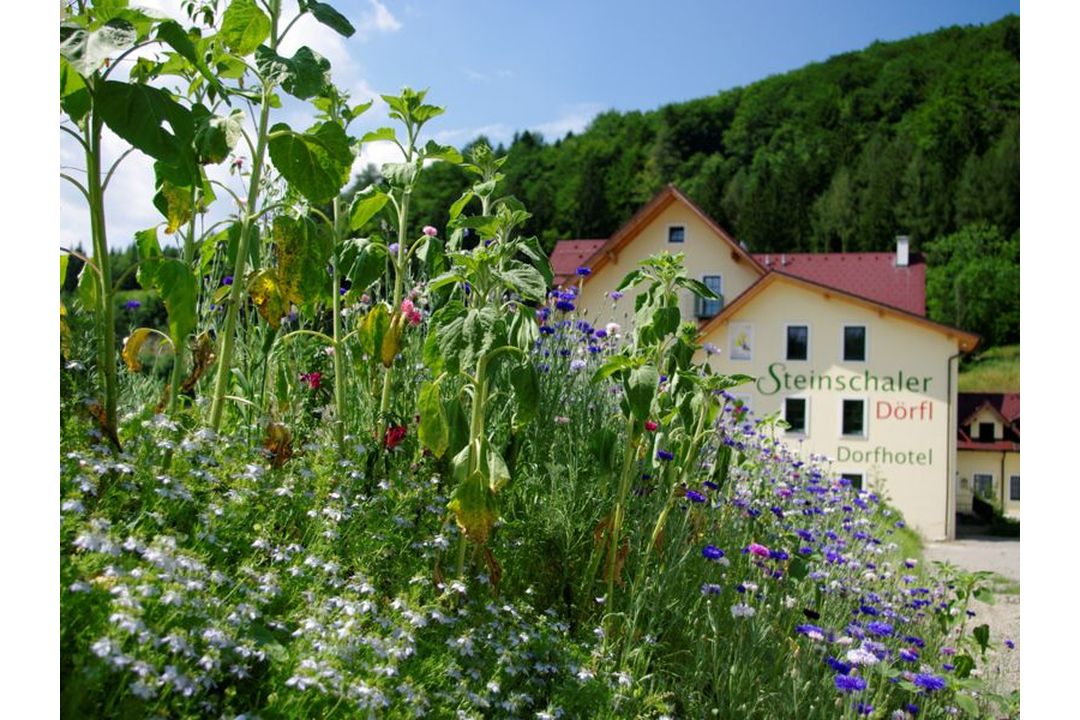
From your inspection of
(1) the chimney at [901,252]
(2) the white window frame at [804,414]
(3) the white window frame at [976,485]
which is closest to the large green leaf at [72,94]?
(2) the white window frame at [804,414]

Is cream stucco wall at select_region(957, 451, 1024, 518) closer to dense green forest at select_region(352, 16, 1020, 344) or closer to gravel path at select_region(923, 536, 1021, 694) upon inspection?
dense green forest at select_region(352, 16, 1020, 344)

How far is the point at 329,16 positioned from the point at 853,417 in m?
16.2

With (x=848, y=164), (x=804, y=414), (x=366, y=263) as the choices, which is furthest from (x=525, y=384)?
(x=848, y=164)

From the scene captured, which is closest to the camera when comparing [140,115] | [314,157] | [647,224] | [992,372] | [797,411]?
[140,115]

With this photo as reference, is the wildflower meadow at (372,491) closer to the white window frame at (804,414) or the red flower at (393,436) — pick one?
the red flower at (393,436)

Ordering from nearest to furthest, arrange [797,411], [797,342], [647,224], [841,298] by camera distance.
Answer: [841,298] → [797,342] → [797,411] → [647,224]

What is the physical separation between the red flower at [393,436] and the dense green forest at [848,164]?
10086mm

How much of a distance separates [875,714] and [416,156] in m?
1.79

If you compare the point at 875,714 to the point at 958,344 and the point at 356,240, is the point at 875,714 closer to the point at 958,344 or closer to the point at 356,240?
the point at 356,240

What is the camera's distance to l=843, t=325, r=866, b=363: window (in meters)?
16.3

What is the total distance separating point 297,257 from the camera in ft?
6.07

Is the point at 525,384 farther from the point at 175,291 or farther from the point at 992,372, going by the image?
the point at 992,372

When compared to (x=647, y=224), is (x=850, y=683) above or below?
below

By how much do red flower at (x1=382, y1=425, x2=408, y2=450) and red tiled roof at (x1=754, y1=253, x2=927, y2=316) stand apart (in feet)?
55.6
